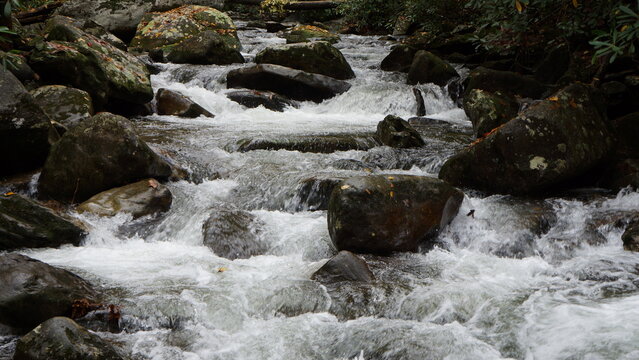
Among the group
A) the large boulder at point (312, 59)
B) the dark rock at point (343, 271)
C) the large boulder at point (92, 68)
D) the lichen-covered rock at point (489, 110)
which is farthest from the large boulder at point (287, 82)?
the dark rock at point (343, 271)

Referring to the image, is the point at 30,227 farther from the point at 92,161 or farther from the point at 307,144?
the point at 307,144

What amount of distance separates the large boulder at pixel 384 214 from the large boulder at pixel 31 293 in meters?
2.46

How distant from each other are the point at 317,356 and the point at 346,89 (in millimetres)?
9502

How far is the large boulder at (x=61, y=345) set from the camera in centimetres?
310

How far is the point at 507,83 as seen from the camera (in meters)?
10.3

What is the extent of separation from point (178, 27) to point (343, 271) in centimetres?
1365

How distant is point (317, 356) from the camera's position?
3723 millimetres

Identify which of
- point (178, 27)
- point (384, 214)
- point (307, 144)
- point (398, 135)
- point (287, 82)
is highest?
point (178, 27)

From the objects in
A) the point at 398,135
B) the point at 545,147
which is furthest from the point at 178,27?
the point at 545,147

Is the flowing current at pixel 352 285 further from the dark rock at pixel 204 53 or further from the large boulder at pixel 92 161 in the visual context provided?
the dark rock at pixel 204 53

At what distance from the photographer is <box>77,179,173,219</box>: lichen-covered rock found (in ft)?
20.4

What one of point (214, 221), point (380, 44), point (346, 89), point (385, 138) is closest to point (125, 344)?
point (214, 221)

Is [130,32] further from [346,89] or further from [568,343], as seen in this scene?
[568,343]

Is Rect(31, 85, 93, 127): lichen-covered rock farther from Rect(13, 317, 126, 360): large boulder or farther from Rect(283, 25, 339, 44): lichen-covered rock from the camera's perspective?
Rect(283, 25, 339, 44): lichen-covered rock
